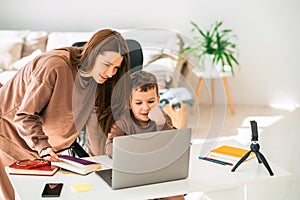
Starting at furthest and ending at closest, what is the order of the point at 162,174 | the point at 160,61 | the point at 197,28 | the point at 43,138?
the point at 197,28, the point at 43,138, the point at 162,174, the point at 160,61

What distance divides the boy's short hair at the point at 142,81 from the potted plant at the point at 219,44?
2.89 m

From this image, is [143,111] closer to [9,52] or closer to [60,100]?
[60,100]

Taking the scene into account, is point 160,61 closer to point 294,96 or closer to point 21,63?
point 21,63

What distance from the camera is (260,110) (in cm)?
520

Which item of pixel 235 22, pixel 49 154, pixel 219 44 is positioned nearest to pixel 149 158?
pixel 49 154

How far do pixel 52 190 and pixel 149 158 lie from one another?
0.35 m

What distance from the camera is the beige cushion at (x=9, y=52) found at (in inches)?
186

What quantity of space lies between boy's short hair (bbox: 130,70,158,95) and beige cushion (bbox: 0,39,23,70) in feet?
10.3

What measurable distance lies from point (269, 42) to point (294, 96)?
0.58 m

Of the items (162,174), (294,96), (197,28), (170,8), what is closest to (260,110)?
(294,96)

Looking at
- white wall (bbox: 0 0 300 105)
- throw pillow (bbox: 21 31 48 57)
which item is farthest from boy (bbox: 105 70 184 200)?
white wall (bbox: 0 0 300 105)

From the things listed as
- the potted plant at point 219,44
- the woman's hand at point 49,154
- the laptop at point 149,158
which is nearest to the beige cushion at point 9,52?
the potted plant at point 219,44

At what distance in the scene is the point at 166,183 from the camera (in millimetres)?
1959

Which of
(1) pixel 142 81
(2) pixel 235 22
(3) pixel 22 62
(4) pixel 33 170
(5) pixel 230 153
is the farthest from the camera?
(2) pixel 235 22
